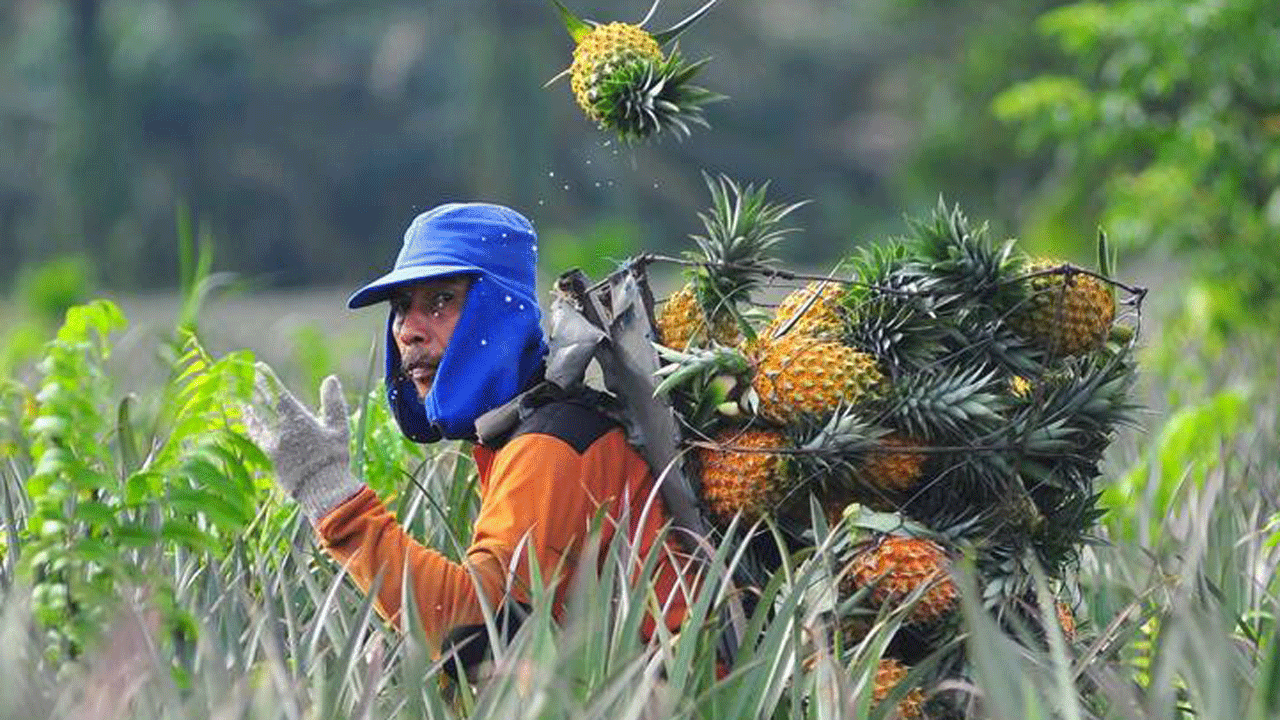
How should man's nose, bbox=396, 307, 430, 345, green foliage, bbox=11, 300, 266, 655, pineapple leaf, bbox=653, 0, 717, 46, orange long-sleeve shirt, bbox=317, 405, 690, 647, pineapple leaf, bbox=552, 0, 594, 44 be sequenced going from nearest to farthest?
green foliage, bbox=11, 300, 266, 655
orange long-sleeve shirt, bbox=317, 405, 690, 647
man's nose, bbox=396, 307, 430, 345
pineapple leaf, bbox=653, 0, 717, 46
pineapple leaf, bbox=552, 0, 594, 44

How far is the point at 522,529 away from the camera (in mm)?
4094

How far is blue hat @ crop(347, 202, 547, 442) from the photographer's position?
14.1 ft

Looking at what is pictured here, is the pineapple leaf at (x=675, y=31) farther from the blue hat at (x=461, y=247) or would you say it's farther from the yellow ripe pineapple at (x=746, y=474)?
the yellow ripe pineapple at (x=746, y=474)

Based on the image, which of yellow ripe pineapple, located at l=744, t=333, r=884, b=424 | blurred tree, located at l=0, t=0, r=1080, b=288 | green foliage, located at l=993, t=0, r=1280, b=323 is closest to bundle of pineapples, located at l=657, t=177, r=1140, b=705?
yellow ripe pineapple, located at l=744, t=333, r=884, b=424

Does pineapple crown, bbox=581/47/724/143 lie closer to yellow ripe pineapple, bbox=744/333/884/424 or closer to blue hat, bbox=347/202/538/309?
blue hat, bbox=347/202/538/309

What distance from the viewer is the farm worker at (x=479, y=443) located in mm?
4062

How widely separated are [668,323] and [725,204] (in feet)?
0.74

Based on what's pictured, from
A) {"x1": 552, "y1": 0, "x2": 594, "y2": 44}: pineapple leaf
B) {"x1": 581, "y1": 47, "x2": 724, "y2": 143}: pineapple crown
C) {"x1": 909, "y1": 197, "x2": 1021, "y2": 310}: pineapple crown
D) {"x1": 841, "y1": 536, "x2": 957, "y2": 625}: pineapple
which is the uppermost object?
{"x1": 552, "y1": 0, "x2": 594, "y2": 44}: pineapple leaf

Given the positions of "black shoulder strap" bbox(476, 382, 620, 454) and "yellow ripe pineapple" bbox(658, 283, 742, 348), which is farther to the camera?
"yellow ripe pineapple" bbox(658, 283, 742, 348)

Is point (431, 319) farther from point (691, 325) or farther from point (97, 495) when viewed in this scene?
point (97, 495)

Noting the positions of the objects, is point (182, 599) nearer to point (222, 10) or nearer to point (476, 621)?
point (476, 621)

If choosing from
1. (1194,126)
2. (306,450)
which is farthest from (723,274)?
(1194,126)

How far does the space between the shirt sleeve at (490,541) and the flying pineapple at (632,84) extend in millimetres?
654

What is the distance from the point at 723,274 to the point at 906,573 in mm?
631
